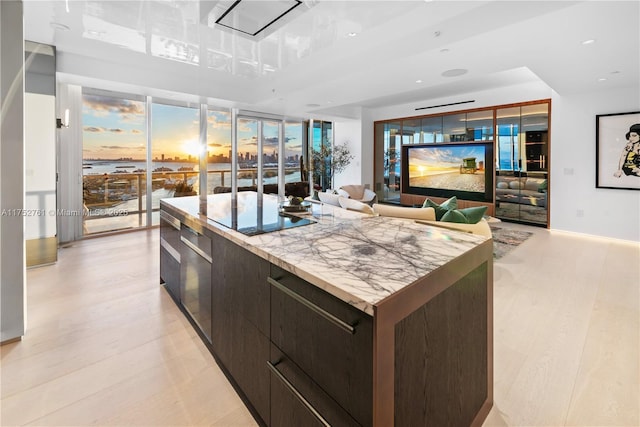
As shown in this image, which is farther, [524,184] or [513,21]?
[524,184]

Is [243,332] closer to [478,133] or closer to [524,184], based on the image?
[524,184]

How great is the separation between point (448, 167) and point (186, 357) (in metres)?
7.00

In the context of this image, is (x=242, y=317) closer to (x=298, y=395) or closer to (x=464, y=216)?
(x=298, y=395)

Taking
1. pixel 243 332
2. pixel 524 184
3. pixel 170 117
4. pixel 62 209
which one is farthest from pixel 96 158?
pixel 524 184

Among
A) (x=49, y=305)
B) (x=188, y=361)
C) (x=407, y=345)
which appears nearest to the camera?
(x=407, y=345)

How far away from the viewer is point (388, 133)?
8742mm

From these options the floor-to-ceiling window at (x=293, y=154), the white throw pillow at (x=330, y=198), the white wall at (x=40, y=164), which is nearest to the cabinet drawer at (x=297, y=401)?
the white throw pillow at (x=330, y=198)

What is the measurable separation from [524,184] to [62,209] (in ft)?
26.9

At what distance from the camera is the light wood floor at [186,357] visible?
1.55 metres

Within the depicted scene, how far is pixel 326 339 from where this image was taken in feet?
3.27

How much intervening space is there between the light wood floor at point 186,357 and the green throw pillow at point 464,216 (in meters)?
0.73

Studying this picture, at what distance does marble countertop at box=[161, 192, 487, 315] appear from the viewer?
0.96 m

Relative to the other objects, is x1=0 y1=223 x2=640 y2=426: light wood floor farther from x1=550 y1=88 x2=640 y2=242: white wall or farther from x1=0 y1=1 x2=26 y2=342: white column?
x1=550 y1=88 x2=640 y2=242: white wall

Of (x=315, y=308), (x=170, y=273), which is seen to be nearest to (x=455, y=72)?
(x=170, y=273)
